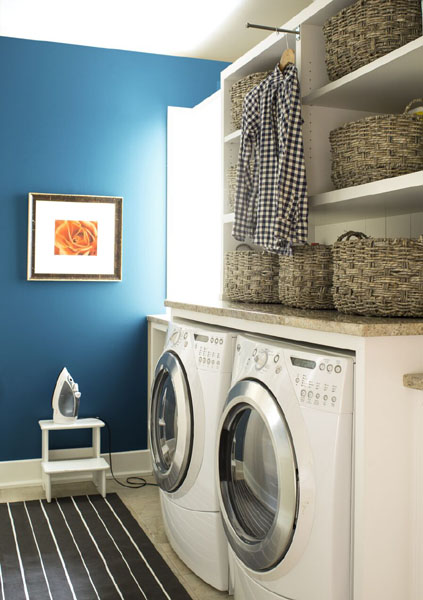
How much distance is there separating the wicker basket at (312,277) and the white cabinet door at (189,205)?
1476 mm

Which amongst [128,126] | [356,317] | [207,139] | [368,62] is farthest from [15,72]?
[356,317]

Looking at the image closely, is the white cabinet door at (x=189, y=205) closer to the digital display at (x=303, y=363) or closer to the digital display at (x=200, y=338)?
the digital display at (x=200, y=338)

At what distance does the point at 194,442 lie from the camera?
8.14ft

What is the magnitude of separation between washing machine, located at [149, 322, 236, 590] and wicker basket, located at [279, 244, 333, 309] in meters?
0.28

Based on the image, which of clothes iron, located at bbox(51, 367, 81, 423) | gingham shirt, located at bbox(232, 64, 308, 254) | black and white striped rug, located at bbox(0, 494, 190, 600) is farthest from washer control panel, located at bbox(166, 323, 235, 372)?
clothes iron, located at bbox(51, 367, 81, 423)

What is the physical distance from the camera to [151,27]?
3.51 metres

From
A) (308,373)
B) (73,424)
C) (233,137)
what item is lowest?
(73,424)

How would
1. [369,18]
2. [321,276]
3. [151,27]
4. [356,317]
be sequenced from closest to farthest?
1. [356,317]
2. [369,18]
3. [321,276]
4. [151,27]

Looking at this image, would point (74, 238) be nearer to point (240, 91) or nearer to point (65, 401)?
point (65, 401)

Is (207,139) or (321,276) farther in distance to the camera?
(207,139)

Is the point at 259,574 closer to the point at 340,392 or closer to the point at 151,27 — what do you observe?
the point at 340,392

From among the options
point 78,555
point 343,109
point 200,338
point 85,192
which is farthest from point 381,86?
point 78,555

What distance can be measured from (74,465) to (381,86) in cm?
236

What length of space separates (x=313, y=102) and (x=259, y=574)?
162cm
